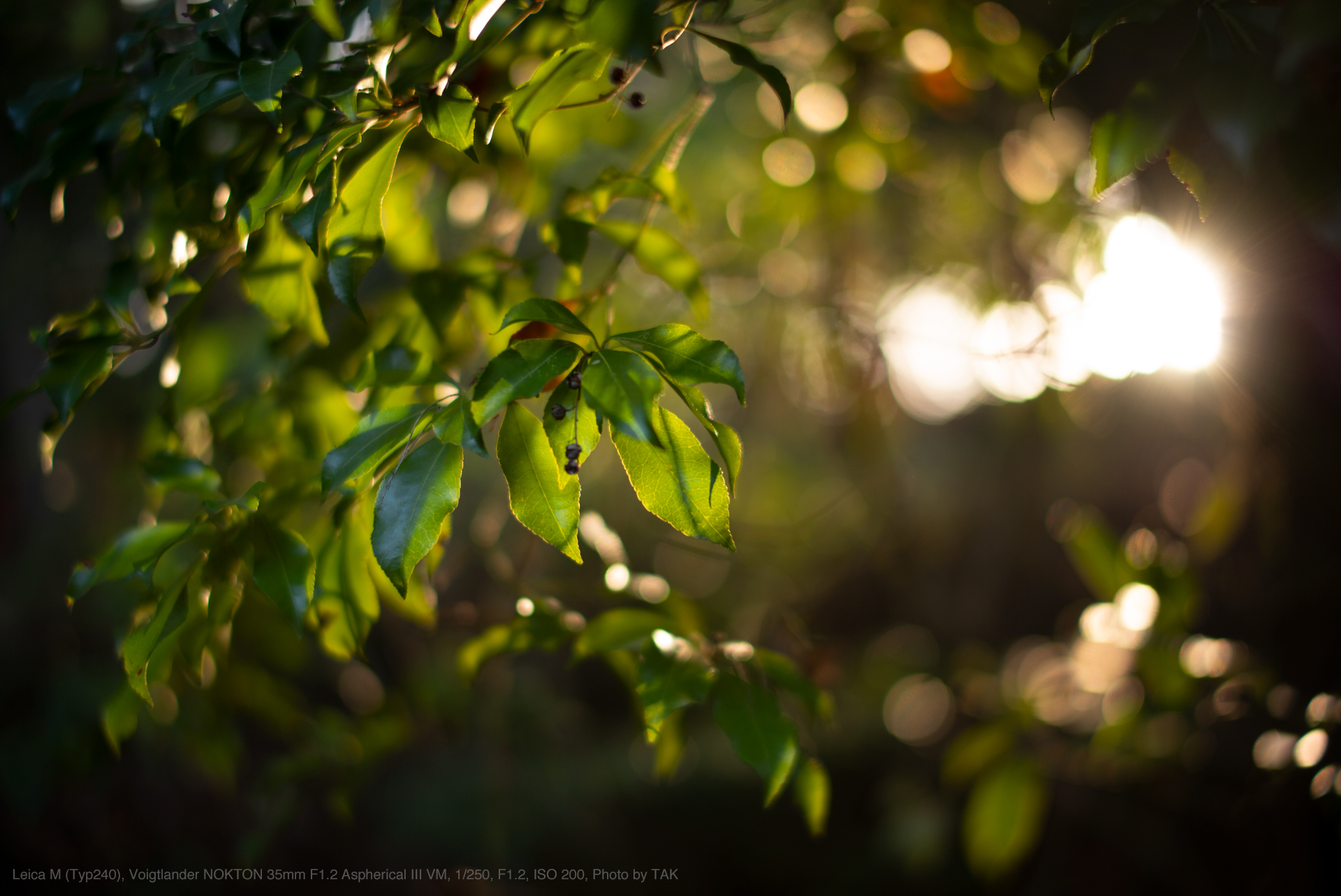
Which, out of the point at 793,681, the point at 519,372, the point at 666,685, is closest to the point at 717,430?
the point at 519,372

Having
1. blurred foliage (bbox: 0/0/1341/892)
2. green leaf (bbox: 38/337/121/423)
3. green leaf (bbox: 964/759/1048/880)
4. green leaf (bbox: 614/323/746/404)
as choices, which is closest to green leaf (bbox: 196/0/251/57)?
blurred foliage (bbox: 0/0/1341/892)

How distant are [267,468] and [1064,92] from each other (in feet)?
5.58

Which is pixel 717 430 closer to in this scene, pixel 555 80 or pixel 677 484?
pixel 677 484

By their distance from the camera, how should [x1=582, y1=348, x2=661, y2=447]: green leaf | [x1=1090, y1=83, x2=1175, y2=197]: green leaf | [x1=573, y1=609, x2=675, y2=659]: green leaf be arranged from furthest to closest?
[x1=573, y1=609, x2=675, y2=659]: green leaf, [x1=1090, y1=83, x2=1175, y2=197]: green leaf, [x1=582, y1=348, x2=661, y2=447]: green leaf

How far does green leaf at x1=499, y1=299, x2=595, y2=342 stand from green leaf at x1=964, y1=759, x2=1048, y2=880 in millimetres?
1243

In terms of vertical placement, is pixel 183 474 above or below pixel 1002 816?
above

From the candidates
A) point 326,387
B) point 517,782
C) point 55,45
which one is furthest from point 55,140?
point 517,782

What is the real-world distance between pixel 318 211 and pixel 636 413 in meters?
0.32

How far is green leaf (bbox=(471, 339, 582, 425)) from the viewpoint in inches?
19.6

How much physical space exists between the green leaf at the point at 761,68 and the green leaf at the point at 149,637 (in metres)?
0.68

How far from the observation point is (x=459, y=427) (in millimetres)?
535

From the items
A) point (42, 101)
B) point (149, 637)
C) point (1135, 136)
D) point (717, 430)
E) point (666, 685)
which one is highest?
point (42, 101)

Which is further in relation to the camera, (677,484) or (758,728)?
(758,728)

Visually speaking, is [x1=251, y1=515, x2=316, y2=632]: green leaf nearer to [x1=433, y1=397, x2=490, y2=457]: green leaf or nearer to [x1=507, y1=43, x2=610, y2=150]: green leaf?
[x1=433, y1=397, x2=490, y2=457]: green leaf
